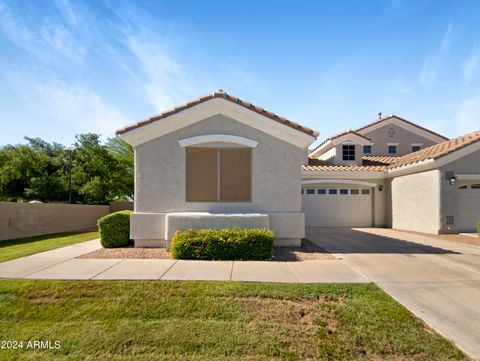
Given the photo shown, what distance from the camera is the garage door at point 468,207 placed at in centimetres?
1322

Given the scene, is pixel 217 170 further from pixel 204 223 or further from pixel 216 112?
pixel 216 112

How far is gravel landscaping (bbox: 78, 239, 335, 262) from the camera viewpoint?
7.84m

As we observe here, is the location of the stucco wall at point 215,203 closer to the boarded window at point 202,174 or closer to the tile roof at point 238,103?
the boarded window at point 202,174

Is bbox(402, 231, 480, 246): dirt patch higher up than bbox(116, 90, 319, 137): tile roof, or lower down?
lower down

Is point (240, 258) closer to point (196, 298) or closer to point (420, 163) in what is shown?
point (196, 298)

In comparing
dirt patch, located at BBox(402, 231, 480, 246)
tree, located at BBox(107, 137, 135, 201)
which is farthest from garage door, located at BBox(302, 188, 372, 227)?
tree, located at BBox(107, 137, 135, 201)

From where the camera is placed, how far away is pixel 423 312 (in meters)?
4.46

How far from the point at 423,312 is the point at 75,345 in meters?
5.37

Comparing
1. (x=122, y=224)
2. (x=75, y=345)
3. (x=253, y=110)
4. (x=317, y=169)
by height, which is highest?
(x=253, y=110)

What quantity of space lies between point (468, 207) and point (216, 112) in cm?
1344

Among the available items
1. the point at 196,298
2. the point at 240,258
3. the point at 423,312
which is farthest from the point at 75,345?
the point at 423,312

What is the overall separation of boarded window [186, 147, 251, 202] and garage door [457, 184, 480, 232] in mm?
11399

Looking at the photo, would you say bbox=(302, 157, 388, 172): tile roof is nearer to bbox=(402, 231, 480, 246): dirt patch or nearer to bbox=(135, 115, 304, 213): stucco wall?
bbox=(402, 231, 480, 246): dirt patch

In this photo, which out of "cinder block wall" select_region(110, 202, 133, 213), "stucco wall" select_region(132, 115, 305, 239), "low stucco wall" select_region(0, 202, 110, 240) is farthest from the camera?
"cinder block wall" select_region(110, 202, 133, 213)
